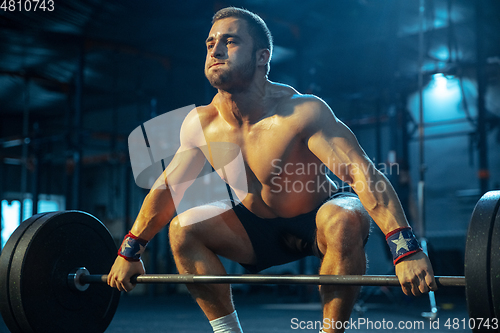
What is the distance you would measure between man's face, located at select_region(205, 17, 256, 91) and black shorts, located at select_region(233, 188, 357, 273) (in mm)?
495

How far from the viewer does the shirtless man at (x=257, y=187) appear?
1.59 meters

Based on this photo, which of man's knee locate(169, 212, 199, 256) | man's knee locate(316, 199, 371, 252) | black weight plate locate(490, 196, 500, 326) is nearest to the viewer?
black weight plate locate(490, 196, 500, 326)

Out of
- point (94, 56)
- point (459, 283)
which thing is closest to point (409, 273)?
point (459, 283)

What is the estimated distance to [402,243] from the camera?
1385mm

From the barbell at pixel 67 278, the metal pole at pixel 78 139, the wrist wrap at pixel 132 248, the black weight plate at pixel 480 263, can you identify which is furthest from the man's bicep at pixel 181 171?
the metal pole at pixel 78 139

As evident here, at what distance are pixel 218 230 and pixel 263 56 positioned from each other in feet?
2.22

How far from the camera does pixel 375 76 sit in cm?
650

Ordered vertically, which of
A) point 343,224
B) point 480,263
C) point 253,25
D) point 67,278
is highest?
point 253,25

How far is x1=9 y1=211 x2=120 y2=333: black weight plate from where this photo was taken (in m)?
1.83

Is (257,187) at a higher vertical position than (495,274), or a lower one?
higher

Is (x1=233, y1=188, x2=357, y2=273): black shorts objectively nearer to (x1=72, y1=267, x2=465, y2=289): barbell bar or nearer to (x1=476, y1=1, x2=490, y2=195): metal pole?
(x1=72, y1=267, x2=465, y2=289): barbell bar

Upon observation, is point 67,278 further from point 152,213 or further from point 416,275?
point 416,275

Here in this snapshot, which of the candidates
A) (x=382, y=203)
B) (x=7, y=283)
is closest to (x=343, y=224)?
(x=382, y=203)

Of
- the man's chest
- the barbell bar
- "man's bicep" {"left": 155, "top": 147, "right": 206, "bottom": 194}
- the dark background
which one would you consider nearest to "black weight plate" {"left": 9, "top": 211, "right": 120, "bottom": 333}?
the barbell bar
